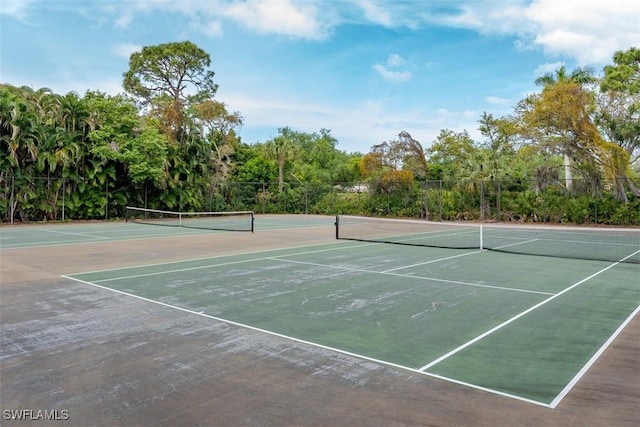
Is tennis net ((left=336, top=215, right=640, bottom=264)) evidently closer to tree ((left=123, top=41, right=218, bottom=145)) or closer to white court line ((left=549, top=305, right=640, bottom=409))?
white court line ((left=549, top=305, right=640, bottom=409))

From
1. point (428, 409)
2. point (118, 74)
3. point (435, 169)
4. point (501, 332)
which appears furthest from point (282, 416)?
point (118, 74)

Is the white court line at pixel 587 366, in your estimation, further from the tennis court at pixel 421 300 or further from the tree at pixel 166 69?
the tree at pixel 166 69

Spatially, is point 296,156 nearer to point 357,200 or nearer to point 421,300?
point 357,200

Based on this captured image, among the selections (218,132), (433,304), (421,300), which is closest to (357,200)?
(218,132)

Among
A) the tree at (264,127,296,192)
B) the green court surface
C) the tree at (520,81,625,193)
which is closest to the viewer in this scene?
the green court surface

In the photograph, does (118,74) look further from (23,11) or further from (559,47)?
(559,47)

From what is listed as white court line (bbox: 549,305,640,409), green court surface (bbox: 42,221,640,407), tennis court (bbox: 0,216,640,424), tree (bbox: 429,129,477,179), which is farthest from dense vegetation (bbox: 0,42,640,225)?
white court line (bbox: 549,305,640,409)

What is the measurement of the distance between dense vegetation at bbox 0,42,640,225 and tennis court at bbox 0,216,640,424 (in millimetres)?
10884

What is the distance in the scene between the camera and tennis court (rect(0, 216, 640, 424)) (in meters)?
4.46

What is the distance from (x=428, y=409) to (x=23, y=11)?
16.7 m

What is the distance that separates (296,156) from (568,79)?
1839 cm

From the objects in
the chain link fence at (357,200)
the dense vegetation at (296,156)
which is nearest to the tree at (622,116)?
the dense vegetation at (296,156)

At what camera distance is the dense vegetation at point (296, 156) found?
22.9 m

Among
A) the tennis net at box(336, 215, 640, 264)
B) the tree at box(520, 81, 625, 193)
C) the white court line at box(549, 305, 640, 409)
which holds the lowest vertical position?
the white court line at box(549, 305, 640, 409)
